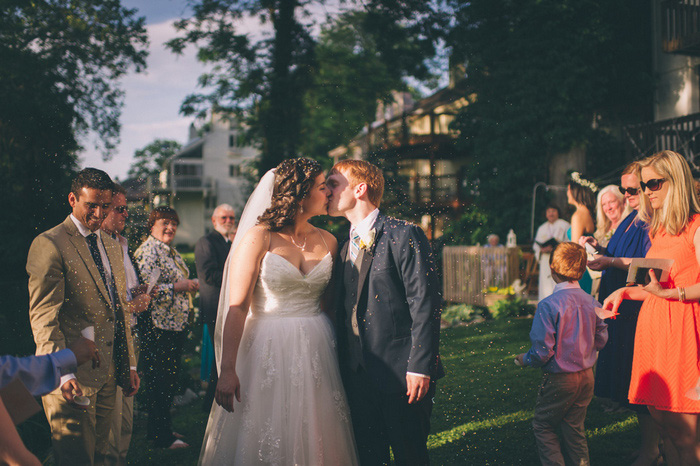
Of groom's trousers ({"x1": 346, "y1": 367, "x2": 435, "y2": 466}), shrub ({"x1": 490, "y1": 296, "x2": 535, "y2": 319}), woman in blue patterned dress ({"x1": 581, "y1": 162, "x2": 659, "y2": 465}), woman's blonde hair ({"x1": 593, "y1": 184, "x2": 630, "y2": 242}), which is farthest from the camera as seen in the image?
shrub ({"x1": 490, "y1": 296, "x2": 535, "y2": 319})

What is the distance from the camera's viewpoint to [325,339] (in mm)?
3207

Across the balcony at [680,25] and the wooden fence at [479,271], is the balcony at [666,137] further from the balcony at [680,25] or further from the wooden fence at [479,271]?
the wooden fence at [479,271]

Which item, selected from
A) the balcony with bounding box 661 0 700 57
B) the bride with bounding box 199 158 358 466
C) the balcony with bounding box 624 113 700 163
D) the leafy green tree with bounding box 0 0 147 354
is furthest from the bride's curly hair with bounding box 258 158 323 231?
the balcony with bounding box 661 0 700 57

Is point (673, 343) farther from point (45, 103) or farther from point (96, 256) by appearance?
point (45, 103)

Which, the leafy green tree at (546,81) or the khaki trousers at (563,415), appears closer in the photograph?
the khaki trousers at (563,415)

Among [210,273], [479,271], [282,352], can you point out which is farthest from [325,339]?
[479,271]

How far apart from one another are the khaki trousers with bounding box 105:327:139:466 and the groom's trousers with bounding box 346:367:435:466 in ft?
5.41

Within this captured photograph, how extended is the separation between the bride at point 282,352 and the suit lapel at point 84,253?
0.81 meters

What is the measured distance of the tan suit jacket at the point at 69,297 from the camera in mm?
2934

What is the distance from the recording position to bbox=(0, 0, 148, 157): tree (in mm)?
8570

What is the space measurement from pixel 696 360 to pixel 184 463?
4021 mm

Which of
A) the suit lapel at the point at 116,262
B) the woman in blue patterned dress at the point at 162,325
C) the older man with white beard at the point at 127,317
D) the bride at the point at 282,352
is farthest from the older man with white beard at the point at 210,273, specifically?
the bride at the point at 282,352

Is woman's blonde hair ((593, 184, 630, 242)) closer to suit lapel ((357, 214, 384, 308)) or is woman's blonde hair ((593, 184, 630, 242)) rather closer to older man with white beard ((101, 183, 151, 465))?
suit lapel ((357, 214, 384, 308))

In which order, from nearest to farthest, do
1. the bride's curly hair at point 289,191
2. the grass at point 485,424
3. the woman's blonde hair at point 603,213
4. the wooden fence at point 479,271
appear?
the bride's curly hair at point 289,191 < the grass at point 485,424 < the woman's blonde hair at point 603,213 < the wooden fence at point 479,271
